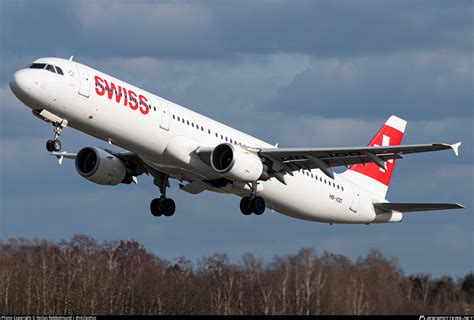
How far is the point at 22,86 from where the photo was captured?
4269cm

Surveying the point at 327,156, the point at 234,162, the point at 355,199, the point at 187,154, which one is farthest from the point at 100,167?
the point at 355,199

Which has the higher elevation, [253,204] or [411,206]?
[411,206]

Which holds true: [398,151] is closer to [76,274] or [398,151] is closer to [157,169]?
[157,169]

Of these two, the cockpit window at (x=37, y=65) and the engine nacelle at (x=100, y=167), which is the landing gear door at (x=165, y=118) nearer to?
the engine nacelle at (x=100, y=167)

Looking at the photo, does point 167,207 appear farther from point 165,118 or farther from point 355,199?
point 355,199

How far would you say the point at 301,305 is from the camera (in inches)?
1794

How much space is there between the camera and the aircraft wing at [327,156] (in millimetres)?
46141

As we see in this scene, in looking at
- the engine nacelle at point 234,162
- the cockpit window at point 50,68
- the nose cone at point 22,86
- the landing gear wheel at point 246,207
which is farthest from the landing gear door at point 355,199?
the nose cone at point 22,86

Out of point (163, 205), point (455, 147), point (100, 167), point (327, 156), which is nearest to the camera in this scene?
point (455, 147)

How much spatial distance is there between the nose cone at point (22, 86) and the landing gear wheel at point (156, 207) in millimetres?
9862

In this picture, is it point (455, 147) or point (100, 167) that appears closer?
point (455, 147)

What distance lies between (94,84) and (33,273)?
13.4 metres

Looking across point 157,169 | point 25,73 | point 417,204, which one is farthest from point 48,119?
point 417,204

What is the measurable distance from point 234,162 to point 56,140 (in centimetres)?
711
